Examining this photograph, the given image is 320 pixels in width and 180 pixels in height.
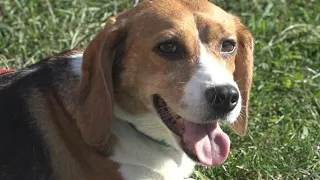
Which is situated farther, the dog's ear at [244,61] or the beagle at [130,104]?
the dog's ear at [244,61]

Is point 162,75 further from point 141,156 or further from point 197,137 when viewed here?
point 141,156

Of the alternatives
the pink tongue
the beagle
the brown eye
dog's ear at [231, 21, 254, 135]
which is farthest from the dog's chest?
dog's ear at [231, 21, 254, 135]

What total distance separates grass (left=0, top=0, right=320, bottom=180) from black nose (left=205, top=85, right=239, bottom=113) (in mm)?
1056

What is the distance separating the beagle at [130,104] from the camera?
449 centimetres

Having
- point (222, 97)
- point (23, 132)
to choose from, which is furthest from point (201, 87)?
point (23, 132)

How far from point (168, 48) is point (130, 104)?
42 centimetres

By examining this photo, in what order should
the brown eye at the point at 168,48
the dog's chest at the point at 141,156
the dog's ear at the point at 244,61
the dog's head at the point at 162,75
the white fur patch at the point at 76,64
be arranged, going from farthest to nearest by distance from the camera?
the dog's ear at the point at 244,61
the white fur patch at the point at 76,64
the dog's chest at the point at 141,156
the brown eye at the point at 168,48
the dog's head at the point at 162,75

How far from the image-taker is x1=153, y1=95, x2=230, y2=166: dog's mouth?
4516mm

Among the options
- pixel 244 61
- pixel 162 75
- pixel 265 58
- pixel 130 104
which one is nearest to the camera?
pixel 162 75

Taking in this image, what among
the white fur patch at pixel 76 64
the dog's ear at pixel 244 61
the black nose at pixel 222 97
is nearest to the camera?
the black nose at pixel 222 97

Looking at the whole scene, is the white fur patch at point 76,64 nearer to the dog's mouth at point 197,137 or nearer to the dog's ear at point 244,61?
the dog's mouth at point 197,137

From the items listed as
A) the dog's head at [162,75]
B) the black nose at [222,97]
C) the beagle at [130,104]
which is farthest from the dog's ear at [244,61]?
the black nose at [222,97]

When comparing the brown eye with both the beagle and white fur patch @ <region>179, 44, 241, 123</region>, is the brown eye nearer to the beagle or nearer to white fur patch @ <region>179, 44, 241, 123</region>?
the beagle

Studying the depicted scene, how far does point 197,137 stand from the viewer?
4.54 m
